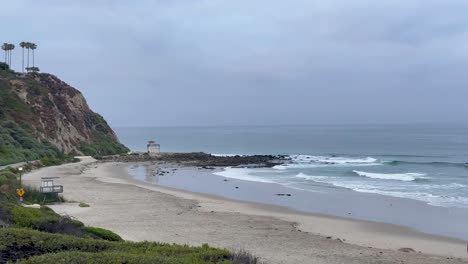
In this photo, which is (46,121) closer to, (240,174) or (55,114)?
(55,114)

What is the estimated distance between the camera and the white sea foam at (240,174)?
4421 cm

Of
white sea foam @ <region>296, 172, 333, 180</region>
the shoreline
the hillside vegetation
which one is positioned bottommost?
the shoreline

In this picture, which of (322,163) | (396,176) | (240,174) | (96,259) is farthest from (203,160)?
(96,259)

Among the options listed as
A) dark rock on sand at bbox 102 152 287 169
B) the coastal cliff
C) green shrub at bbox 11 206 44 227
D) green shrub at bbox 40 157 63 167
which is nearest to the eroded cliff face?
the coastal cliff

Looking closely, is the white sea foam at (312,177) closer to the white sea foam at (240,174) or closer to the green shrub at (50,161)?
the white sea foam at (240,174)

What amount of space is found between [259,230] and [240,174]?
28956 mm

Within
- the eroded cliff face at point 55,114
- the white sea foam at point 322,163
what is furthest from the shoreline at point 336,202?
the eroded cliff face at point 55,114

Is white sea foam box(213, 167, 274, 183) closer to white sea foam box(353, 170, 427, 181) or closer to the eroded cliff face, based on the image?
white sea foam box(353, 170, 427, 181)

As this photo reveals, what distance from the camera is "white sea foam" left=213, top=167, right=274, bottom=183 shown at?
44.2 m

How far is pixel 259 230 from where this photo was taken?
2048 centimetres

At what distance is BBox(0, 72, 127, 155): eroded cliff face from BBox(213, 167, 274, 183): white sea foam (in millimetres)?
23605

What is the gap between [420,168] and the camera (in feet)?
175

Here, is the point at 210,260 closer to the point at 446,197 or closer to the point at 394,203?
the point at 394,203

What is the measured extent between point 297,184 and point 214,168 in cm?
1885
